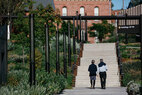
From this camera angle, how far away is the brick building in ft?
234

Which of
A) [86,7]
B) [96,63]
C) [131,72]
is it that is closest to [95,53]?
[96,63]

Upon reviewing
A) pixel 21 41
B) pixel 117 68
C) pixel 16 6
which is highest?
pixel 16 6

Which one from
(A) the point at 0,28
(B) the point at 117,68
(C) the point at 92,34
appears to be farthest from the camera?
(C) the point at 92,34

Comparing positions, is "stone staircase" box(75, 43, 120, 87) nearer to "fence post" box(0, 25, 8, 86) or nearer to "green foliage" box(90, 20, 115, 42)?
"fence post" box(0, 25, 8, 86)

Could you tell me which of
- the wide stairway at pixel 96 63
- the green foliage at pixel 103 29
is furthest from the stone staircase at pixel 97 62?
the green foliage at pixel 103 29

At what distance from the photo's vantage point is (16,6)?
41.1 m

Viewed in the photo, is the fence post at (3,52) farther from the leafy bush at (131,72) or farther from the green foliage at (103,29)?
the green foliage at (103,29)

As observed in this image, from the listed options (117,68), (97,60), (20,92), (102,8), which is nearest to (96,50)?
Result: (97,60)

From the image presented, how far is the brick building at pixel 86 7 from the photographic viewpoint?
2808 inches

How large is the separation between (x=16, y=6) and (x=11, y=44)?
4.12 metres

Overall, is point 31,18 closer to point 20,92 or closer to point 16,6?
point 20,92

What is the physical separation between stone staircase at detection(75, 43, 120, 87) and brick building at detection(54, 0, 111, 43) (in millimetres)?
31656

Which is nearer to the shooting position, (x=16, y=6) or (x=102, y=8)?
(x=16, y=6)

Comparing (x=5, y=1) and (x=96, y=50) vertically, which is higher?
(x=5, y=1)
